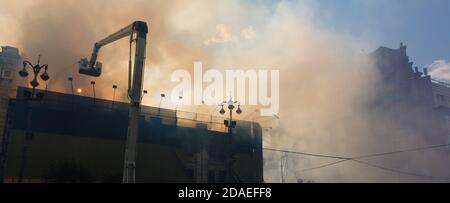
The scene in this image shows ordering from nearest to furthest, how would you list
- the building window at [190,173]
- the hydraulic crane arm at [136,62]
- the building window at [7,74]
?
the hydraulic crane arm at [136,62]
the building window at [190,173]
the building window at [7,74]

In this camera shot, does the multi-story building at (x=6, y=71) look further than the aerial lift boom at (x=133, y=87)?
Yes

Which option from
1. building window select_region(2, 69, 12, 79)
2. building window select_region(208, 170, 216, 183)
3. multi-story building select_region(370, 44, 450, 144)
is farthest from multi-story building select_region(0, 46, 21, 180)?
multi-story building select_region(370, 44, 450, 144)

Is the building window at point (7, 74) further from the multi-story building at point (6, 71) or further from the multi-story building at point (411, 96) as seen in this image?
the multi-story building at point (411, 96)

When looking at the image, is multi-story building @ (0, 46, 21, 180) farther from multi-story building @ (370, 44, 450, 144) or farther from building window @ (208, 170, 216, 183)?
multi-story building @ (370, 44, 450, 144)

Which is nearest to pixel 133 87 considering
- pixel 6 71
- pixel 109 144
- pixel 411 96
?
pixel 109 144

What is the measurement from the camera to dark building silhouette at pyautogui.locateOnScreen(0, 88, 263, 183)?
34.9 m

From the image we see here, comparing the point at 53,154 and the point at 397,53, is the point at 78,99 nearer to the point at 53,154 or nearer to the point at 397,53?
the point at 53,154

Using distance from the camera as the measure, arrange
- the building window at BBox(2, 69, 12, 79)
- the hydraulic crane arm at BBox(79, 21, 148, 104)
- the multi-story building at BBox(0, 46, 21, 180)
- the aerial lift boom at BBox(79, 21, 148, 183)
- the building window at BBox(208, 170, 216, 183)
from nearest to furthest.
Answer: the aerial lift boom at BBox(79, 21, 148, 183)
the hydraulic crane arm at BBox(79, 21, 148, 104)
the building window at BBox(208, 170, 216, 183)
the multi-story building at BBox(0, 46, 21, 180)
the building window at BBox(2, 69, 12, 79)

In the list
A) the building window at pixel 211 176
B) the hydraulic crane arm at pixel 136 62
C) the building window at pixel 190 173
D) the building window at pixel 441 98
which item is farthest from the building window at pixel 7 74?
the building window at pixel 441 98

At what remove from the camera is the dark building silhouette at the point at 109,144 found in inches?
1373

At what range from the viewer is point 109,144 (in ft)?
128

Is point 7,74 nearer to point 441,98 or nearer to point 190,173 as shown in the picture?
point 190,173

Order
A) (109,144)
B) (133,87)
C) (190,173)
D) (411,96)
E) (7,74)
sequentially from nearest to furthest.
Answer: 1. (133,87)
2. (109,144)
3. (190,173)
4. (7,74)
5. (411,96)
